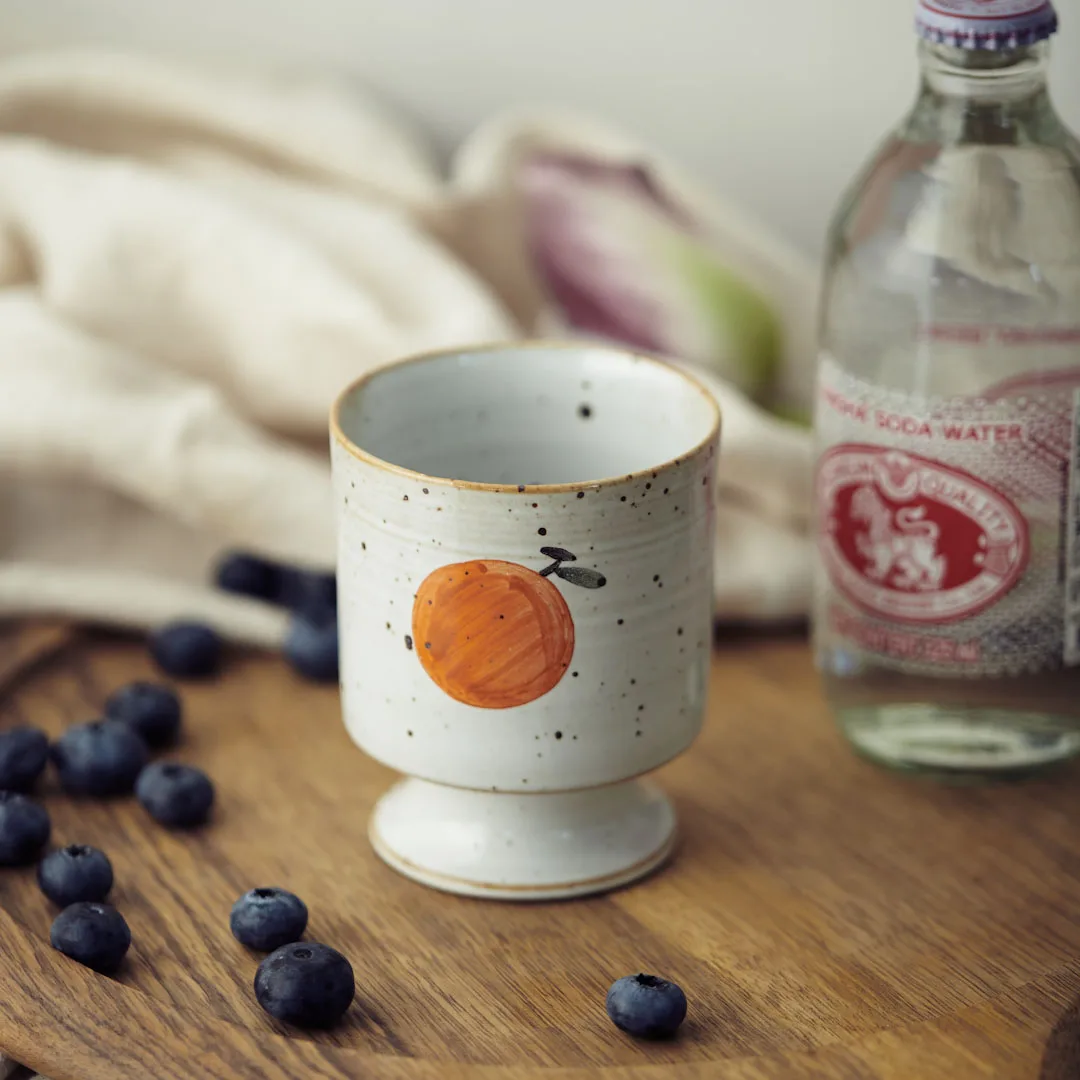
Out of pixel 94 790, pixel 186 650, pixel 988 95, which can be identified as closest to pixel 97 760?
pixel 94 790

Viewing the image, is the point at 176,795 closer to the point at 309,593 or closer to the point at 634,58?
the point at 309,593

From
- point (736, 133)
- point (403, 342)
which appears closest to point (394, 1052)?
point (403, 342)

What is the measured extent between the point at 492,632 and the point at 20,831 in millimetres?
207

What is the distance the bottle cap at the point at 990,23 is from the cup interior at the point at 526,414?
0.16 m

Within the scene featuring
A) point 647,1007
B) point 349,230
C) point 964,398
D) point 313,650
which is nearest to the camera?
point 647,1007

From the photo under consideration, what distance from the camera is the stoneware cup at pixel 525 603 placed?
567 mm

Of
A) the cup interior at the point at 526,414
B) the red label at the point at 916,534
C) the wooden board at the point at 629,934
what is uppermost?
the cup interior at the point at 526,414

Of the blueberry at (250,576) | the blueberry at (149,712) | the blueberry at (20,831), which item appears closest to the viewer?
the blueberry at (20,831)

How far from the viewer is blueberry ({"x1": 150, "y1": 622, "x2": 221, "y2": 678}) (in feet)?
2.61

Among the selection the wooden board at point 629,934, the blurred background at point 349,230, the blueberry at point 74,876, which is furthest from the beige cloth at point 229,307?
the blueberry at point 74,876

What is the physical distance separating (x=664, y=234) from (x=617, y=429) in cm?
31

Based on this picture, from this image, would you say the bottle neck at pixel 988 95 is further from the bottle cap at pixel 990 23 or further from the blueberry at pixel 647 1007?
the blueberry at pixel 647 1007

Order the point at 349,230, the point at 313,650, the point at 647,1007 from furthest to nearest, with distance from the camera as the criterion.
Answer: the point at 349,230
the point at 313,650
the point at 647,1007

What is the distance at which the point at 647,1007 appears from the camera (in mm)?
538
